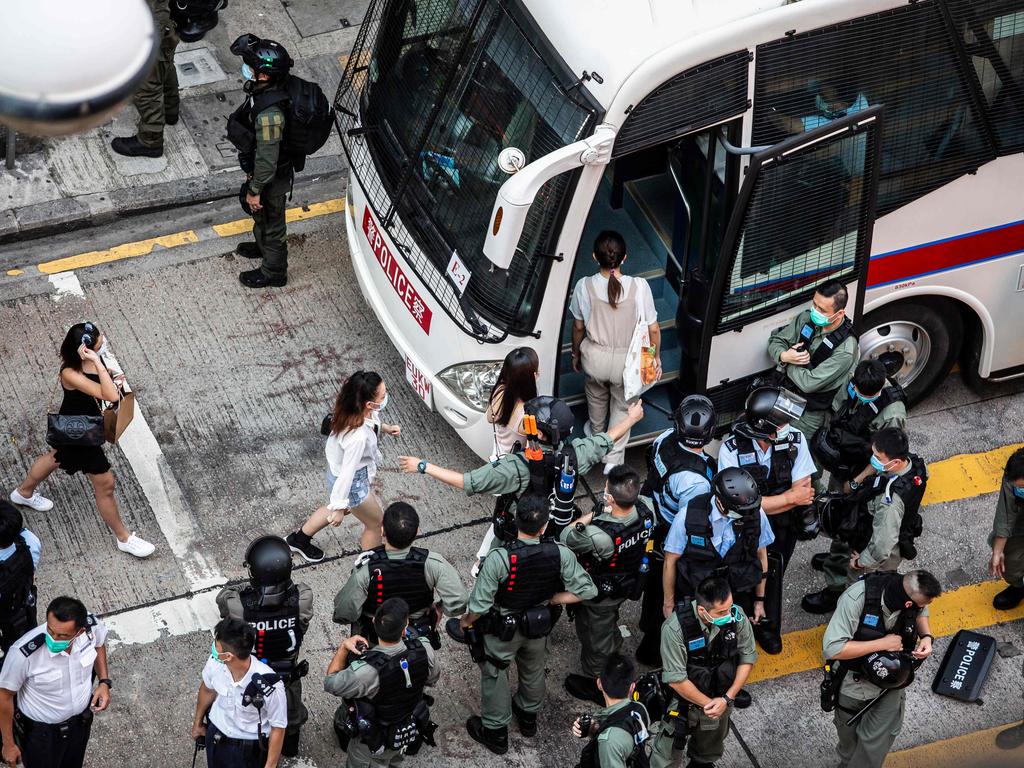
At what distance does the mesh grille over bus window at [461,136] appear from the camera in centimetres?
711

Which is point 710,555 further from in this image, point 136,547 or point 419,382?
point 136,547

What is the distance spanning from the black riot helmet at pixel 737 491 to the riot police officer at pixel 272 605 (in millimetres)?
1937

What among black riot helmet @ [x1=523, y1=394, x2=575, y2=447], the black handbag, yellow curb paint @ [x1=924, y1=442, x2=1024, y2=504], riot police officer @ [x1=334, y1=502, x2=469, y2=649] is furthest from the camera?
yellow curb paint @ [x1=924, y1=442, x2=1024, y2=504]

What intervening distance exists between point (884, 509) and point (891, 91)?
2251 mm

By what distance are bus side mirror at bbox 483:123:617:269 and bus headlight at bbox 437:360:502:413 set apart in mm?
959

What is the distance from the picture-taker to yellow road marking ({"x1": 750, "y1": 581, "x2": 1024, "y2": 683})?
7430 millimetres

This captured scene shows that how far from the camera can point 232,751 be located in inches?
235

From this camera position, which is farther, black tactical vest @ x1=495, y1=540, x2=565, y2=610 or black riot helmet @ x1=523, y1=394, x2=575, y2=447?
black riot helmet @ x1=523, y1=394, x2=575, y2=447

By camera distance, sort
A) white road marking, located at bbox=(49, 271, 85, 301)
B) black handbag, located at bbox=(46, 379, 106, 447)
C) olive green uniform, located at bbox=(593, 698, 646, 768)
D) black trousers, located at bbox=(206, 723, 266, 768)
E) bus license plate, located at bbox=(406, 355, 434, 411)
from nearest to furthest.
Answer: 1. olive green uniform, located at bbox=(593, 698, 646, 768)
2. black trousers, located at bbox=(206, 723, 266, 768)
3. black handbag, located at bbox=(46, 379, 106, 447)
4. bus license plate, located at bbox=(406, 355, 434, 411)
5. white road marking, located at bbox=(49, 271, 85, 301)

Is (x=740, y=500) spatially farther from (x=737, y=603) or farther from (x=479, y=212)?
(x=479, y=212)

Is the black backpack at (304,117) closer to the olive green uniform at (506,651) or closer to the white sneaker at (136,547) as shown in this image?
the white sneaker at (136,547)

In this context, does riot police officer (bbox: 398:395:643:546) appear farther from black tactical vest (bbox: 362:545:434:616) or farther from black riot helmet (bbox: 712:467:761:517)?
black riot helmet (bbox: 712:467:761:517)

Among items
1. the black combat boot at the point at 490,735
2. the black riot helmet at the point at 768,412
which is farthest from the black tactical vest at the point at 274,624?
the black riot helmet at the point at 768,412

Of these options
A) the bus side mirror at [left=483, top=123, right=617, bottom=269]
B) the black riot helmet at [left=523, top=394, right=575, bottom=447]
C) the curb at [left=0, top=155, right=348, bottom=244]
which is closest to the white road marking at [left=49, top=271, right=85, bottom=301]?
the curb at [left=0, top=155, right=348, bottom=244]
